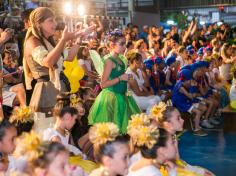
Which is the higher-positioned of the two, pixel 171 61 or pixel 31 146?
pixel 31 146

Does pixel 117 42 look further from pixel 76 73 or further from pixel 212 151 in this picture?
pixel 212 151

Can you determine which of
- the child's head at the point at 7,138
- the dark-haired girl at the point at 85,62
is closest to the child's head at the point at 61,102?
the child's head at the point at 7,138

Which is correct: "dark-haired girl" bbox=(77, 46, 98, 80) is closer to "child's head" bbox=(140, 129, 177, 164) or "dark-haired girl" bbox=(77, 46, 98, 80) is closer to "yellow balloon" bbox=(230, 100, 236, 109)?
→ "yellow balloon" bbox=(230, 100, 236, 109)

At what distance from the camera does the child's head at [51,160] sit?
2.34 meters

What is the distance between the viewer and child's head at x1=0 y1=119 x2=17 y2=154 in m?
3.03

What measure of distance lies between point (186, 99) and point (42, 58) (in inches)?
158

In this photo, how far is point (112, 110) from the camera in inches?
174

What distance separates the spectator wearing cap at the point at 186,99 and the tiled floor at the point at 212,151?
0.89ft

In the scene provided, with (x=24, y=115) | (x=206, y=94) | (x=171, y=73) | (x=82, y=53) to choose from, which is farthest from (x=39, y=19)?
(x=171, y=73)

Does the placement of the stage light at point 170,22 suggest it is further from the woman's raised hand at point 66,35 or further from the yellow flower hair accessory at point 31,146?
the yellow flower hair accessory at point 31,146

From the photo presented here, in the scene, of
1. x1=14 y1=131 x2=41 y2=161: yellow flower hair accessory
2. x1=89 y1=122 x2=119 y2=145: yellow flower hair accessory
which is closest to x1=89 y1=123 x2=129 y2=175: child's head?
x1=89 y1=122 x2=119 y2=145: yellow flower hair accessory

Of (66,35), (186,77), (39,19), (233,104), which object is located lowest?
(233,104)

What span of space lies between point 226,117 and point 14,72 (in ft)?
10.3

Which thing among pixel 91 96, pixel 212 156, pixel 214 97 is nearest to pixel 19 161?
pixel 91 96
